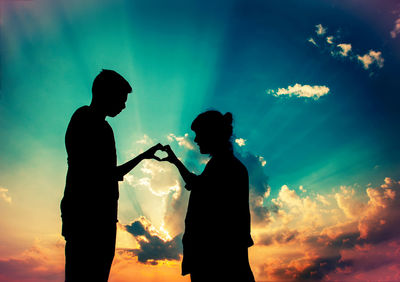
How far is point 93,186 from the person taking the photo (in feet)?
9.98

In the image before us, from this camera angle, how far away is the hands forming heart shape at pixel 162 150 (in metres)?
4.18

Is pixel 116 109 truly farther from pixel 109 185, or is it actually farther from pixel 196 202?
pixel 196 202

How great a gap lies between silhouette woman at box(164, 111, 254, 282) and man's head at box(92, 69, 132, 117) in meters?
1.93

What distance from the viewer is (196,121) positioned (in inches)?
172

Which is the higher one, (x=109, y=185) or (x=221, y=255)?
(x=109, y=185)

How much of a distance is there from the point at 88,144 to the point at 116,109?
852mm

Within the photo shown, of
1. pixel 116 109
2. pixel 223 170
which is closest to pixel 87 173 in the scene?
pixel 116 109

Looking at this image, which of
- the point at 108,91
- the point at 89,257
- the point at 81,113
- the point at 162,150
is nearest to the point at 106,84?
the point at 108,91

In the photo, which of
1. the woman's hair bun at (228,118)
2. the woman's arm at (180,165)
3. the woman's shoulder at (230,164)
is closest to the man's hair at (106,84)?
the woman's arm at (180,165)

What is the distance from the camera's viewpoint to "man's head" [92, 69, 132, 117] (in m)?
3.61

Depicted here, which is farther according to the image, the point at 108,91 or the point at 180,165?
the point at 180,165

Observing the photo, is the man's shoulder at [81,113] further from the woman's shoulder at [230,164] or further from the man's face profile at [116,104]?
the woman's shoulder at [230,164]

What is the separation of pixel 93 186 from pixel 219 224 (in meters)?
1.92

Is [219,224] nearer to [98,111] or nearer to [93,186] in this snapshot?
[93,186]
